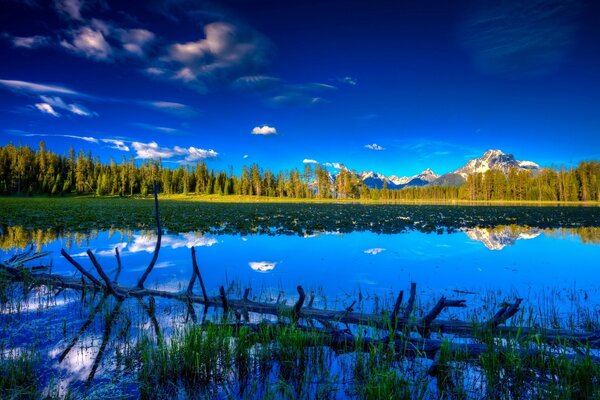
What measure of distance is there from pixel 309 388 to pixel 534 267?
11.5 metres

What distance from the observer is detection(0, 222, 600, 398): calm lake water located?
5.63 metres

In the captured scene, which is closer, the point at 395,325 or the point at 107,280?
the point at 395,325

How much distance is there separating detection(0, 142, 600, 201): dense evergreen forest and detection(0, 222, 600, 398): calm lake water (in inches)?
3520

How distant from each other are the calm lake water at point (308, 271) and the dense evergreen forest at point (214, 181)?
8940 centimetres

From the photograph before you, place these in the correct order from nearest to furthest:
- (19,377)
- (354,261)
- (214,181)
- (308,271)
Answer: (19,377), (308,271), (354,261), (214,181)

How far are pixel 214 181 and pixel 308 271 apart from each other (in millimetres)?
120684

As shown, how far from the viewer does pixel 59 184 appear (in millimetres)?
94625

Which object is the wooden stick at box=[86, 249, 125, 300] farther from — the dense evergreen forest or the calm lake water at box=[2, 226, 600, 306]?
the dense evergreen forest

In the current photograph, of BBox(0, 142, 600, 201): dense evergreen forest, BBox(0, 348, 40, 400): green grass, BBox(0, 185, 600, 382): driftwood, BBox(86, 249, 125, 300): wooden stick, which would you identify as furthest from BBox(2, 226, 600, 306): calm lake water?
BBox(0, 142, 600, 201): dense evergreen forest

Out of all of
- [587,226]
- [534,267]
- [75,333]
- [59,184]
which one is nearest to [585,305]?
[534,267]

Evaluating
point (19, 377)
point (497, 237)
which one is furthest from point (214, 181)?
point (19, 377)

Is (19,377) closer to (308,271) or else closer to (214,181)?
(308,271)

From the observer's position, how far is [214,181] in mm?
126625

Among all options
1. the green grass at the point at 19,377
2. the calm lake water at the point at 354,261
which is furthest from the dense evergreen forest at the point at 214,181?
the green grass at the point at 19,377
